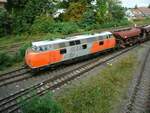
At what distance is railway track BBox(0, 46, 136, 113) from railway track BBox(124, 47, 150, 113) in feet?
13.6

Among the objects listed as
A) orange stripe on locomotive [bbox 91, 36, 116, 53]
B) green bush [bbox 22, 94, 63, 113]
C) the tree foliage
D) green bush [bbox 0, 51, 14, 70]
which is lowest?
green bush [bbox 22, 94, 63, 113]

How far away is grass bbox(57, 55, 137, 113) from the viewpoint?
55.1 feet

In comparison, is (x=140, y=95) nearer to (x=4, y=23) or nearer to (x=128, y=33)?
(x=128, y=33)

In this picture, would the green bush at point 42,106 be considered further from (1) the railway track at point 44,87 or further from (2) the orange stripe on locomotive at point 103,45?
(2) the orange stripe on locomotive at point 103,45

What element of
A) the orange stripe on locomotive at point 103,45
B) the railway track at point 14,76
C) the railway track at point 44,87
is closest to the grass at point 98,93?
Result: the railway track at point 44,87

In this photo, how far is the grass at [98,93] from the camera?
1680cm

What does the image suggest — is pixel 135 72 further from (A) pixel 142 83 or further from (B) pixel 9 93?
(B) pixel 9 93

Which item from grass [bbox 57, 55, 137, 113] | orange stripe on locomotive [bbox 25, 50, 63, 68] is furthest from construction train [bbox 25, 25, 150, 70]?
grass [bbox 57, 55, 137, 113]

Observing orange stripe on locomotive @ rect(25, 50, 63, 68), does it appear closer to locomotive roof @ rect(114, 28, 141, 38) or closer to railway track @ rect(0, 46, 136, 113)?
railway track @ rect(0, 46, 136, 113)

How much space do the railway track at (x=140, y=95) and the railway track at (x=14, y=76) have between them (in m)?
8.05

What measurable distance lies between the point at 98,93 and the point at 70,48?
717 centimetres

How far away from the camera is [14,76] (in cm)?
2209

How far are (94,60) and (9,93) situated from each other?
1060cm

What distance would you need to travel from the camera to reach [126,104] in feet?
58.1
